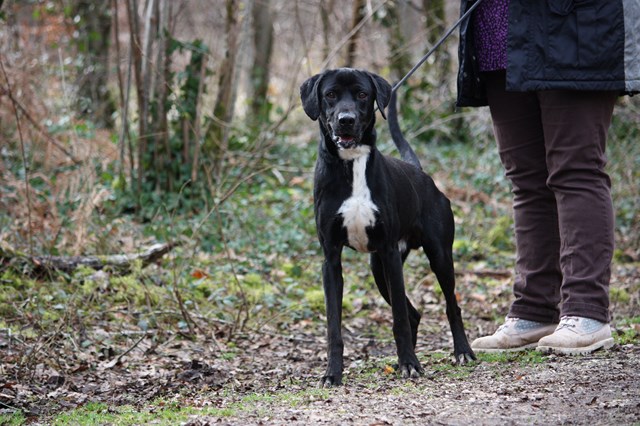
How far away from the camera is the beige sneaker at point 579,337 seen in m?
3.80

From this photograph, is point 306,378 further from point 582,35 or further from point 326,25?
point 326,25

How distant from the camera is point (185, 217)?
7.57 meters

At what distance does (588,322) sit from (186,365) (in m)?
2.25

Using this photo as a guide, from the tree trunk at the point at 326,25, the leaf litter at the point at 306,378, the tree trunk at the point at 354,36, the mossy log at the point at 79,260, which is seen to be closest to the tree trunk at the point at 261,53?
the tree trunk at the point at 326,25

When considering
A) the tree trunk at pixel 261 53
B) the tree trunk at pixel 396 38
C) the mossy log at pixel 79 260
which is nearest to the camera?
the mossy log at pixel 79 260

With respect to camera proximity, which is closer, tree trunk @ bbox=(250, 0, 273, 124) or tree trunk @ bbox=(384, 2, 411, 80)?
tree trunk @ bbox=(384, 2, 411, 80)

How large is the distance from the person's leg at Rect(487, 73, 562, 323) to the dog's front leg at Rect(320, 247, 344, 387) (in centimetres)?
109

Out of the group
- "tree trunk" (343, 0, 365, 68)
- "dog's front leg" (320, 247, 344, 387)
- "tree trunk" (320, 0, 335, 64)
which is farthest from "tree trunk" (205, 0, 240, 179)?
"dog's front leg" (320, 247, 344, 387)

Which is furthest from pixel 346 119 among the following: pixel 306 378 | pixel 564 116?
pixel 306 378

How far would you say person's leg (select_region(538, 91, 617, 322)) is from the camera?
12.7 feet

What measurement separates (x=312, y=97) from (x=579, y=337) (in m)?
1.80

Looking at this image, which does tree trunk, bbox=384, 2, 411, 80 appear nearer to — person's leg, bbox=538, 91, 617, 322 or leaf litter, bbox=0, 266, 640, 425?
leaf litter, bbox=0, 266, 640, 425

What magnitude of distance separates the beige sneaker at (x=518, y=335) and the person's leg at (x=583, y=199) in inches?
15.3

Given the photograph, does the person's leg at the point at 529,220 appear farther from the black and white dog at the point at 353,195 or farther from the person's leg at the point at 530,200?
the black and white dog at the point at 353,195
